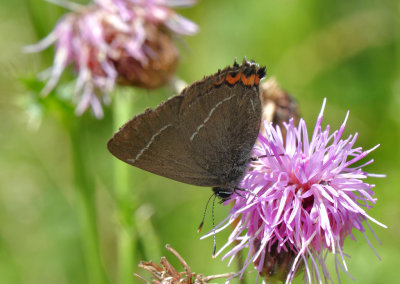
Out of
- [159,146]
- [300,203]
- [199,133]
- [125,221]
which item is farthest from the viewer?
[125,221]

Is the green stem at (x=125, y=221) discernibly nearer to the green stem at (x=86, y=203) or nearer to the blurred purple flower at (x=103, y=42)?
the green stem at (x=86, y=203)

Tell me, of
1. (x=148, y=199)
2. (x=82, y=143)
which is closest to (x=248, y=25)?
(x=148, y=199)

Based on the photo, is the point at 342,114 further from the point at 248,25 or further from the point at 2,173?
the point at 2,173

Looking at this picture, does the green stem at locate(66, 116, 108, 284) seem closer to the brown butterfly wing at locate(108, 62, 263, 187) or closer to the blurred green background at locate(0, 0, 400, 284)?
the blurred green background at locate(0, 0, 400, 284)

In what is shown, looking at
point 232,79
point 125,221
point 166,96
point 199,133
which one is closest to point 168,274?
point 199,133

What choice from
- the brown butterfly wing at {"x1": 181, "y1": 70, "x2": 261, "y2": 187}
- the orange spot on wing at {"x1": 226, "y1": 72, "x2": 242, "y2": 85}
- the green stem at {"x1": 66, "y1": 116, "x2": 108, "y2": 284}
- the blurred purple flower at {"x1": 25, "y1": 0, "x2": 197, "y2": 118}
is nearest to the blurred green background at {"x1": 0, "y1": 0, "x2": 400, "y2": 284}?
the blurred purple flower at {"x1": 25, "y1": 0, "x2": 197, "y2": 118}

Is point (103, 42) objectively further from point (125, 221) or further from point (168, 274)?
point (168, 274)
